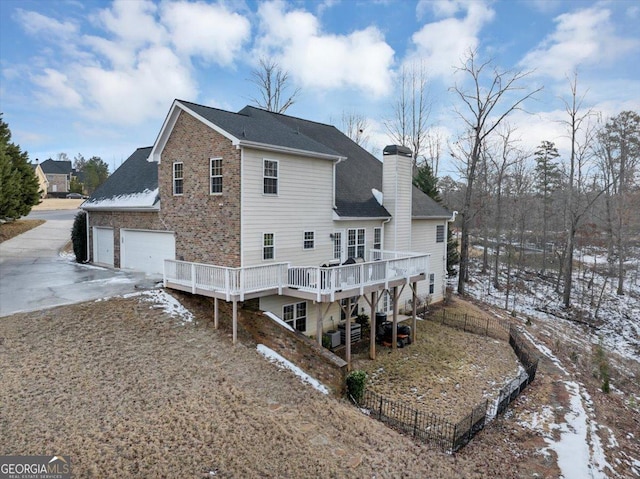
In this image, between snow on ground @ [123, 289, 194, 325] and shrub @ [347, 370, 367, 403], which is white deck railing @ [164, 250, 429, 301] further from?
shrub @ [347, 370, 367, 403]

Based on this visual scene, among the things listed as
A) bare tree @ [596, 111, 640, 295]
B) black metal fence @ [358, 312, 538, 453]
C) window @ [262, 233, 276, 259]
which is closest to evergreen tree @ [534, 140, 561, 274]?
bare tree @ [596, 111, 640, 295]

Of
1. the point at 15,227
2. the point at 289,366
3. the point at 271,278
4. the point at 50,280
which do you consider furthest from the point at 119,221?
the point at 15,227

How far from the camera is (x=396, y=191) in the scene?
1844 centimetres

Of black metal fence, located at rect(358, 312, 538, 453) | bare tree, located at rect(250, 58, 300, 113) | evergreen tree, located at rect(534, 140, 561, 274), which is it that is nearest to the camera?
black metal fence, located at rect(358, 312, 538, 453)

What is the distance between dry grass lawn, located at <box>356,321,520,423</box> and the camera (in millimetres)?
12078

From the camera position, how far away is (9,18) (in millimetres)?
14906

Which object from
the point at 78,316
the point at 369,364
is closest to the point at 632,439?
the point at 369,364

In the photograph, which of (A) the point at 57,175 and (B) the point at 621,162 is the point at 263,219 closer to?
(B) the point at 621,162

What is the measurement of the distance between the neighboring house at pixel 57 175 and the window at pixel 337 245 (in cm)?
7454

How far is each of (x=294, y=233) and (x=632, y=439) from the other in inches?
465

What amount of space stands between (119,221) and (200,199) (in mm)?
6846

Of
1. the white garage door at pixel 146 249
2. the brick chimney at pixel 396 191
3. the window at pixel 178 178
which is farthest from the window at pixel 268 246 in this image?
the brick chimney at pixel 396 191

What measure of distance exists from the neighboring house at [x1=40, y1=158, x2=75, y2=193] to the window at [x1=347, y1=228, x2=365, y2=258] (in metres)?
74.4

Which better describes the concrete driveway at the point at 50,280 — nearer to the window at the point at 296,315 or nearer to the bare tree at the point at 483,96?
the window at the point at 296,315
